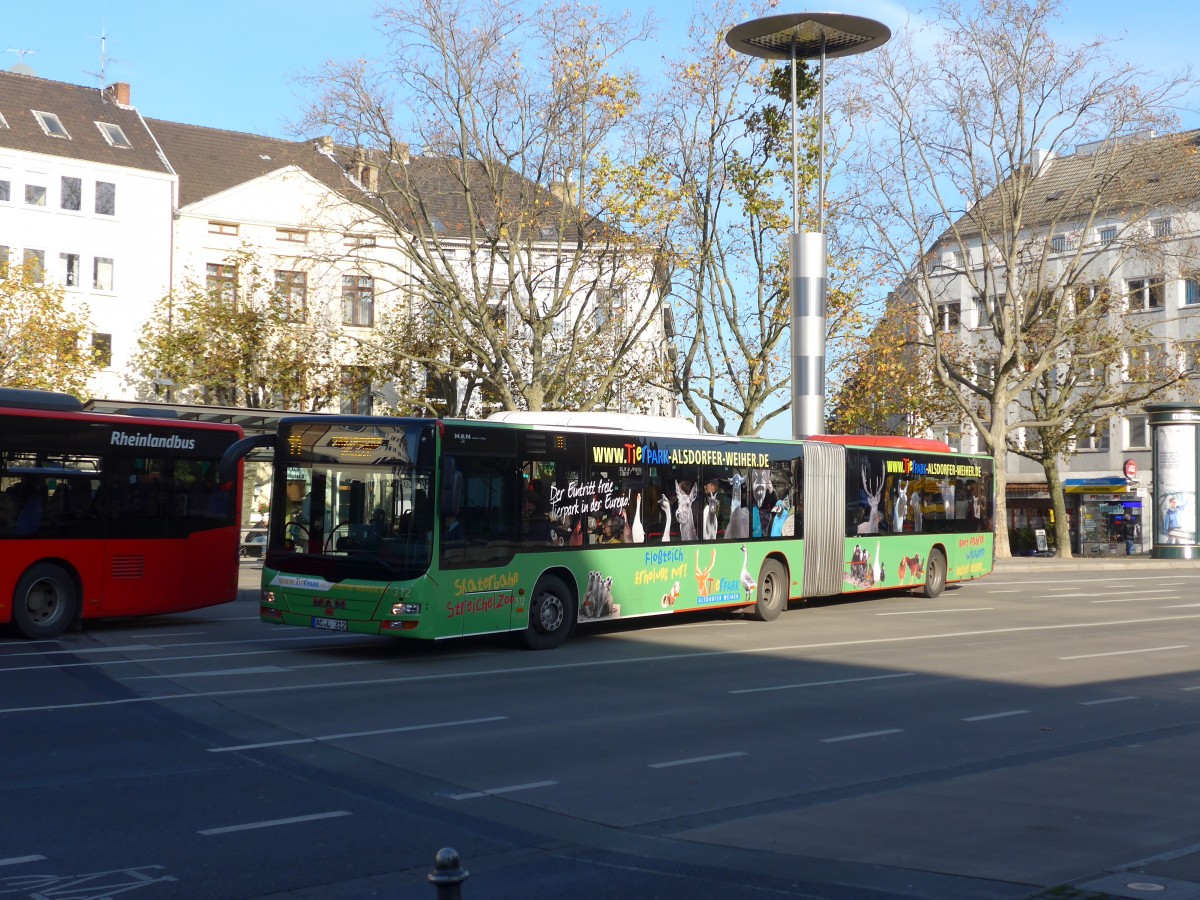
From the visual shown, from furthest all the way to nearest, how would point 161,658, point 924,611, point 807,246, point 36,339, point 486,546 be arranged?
point 36,339 → point 807,246 → point 924,611 → point 486,546 → point 161,658

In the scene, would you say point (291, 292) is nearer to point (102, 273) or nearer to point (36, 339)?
point (102, 273)

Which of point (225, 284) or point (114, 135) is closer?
point (225, 284)

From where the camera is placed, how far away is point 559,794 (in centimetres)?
884

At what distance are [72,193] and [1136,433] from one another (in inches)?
1920

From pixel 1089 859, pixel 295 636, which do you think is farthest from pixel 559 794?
pixel 295 636

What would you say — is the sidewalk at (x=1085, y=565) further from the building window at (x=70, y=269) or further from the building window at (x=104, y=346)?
the building window at (x=70, y=269)

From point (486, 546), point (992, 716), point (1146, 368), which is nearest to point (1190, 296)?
point (1146, 368)

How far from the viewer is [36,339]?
136ft

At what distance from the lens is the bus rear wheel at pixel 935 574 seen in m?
28.2

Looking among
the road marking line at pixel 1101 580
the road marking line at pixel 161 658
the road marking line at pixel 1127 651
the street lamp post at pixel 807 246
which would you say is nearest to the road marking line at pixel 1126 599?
the road marking line at pixel 1101 580

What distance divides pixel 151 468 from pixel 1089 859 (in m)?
15.0

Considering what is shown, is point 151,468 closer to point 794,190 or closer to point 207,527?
point 207,527

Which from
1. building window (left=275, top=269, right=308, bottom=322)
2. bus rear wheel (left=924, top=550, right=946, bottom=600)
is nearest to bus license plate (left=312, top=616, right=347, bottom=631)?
bus rear wheel (left=924, top=550, right=946, bottom=600)

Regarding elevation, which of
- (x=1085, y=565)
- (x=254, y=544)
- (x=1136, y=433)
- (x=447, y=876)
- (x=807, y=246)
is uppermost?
(x=807, y=246)
